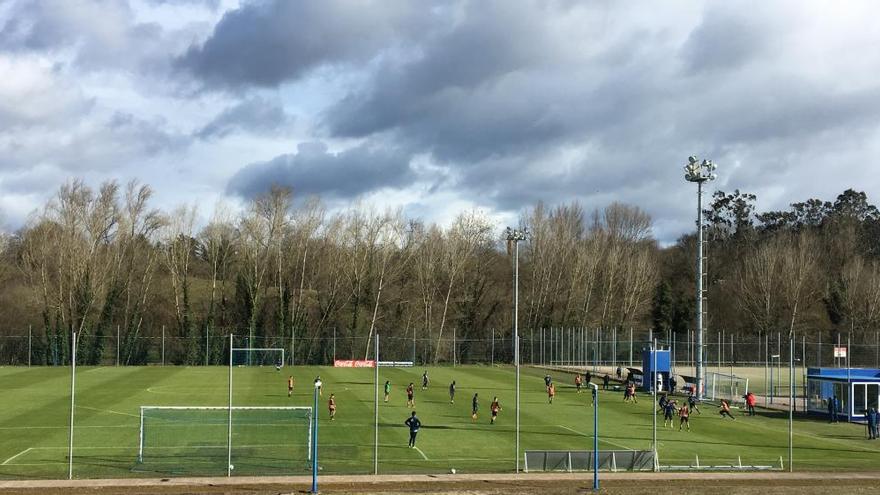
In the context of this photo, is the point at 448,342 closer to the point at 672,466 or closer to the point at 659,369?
the point at 659,369

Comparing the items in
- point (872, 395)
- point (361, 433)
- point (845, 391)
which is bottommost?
point (361, 433)

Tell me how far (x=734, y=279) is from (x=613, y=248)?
18.0 metres

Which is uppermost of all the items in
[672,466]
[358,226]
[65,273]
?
[358,226]

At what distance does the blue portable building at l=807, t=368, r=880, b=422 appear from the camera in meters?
50.6

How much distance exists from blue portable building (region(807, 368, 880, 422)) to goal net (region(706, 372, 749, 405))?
19.7 ft

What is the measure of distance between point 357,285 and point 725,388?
165 ft

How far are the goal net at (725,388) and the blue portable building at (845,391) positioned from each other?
19.7ft

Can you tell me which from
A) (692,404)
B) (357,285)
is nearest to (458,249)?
(357,285)

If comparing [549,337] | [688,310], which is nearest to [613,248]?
[688,310]

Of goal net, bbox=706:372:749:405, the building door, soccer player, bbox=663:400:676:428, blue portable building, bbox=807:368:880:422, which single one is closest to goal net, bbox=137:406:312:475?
soccer player, bbox=663:400:676:428

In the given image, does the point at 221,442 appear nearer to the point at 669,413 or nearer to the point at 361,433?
the point at 361,433

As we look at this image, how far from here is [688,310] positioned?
122 meters

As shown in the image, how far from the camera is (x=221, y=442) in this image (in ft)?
127

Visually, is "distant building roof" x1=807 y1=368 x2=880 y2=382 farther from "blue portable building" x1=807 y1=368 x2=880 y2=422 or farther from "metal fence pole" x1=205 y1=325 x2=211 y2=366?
"metal fence pole" x1=205 y1=325 x2=211 y2=366
